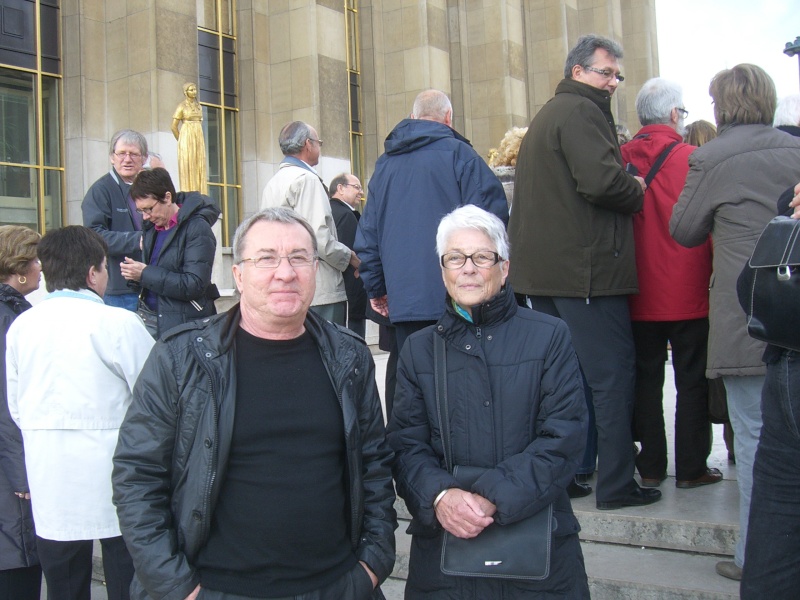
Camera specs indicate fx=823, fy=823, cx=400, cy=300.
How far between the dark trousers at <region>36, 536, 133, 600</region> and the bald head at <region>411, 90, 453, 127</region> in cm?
271

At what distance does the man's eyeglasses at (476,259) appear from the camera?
2.91m

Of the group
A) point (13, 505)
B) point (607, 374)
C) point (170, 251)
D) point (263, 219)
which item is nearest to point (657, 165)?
point (607, 374)

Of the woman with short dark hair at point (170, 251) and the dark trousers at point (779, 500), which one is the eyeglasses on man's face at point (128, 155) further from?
the dark trousers at point (779, 500)

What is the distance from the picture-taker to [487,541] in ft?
8.66

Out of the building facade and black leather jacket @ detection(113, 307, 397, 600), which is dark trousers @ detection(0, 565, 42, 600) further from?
the building facade

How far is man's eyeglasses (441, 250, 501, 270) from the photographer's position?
291cm

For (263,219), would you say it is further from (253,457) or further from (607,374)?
(607,374)

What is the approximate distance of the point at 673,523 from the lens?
386 centimetres

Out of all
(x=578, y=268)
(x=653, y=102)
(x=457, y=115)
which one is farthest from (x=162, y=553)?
(x=457, y=115)

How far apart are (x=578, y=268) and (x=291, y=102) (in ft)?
40.5

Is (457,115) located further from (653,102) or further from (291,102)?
(653,102)

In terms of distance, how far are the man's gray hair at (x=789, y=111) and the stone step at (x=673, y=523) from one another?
1.93 m

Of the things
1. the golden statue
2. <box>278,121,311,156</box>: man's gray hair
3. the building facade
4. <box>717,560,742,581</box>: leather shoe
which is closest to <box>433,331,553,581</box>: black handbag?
<box>717,560,742,581</box>: leather shoe

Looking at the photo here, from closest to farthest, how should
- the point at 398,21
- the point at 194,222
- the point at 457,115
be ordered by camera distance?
the point at 194,222, the point at 398,21, the point at 457,115
